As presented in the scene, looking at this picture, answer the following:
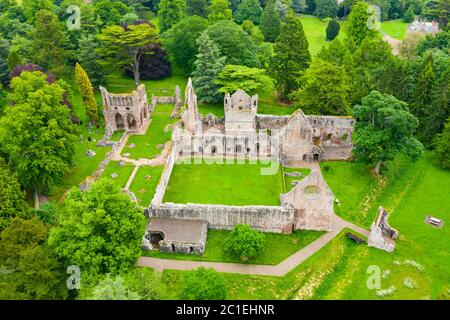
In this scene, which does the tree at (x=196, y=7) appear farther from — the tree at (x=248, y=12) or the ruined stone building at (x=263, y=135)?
the ruined stone building at (x=263, y=135)

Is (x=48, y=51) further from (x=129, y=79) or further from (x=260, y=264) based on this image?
(x=260, y=264)

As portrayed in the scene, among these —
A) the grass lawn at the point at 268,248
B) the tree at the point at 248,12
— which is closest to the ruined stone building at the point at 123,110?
the grass lawn at the point at 268,248

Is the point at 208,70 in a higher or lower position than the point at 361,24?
lower

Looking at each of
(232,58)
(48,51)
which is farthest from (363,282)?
(48,51)

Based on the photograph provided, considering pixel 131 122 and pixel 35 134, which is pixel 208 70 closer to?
pixel 131 122

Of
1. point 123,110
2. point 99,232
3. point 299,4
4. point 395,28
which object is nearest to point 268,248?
point 99,232

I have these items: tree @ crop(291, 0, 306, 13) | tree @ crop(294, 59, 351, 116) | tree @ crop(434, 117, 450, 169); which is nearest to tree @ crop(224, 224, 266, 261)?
tree @ crop(294, 59, 351, 116)
